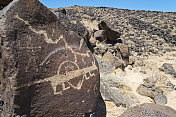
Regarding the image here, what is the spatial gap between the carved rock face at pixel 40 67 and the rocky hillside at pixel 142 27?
15.9 ft

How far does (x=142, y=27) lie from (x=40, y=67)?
513 inches

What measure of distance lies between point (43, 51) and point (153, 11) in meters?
19.5

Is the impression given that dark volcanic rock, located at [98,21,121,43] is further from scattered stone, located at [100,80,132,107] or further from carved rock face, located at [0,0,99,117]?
carved rock face, located at [0,0,99,117]

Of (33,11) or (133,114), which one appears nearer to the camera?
(33,11)

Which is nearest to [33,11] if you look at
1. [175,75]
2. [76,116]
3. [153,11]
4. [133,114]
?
[76,116]

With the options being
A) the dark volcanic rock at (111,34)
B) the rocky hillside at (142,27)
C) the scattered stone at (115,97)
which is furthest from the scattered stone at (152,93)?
the rocky hillside at (142,27)

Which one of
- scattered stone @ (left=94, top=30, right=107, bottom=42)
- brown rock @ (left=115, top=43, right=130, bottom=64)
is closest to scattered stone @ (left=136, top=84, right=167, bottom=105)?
brown rock @ (left=115, top=43, right=130, bottom=64)

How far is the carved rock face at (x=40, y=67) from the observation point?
4.99ft

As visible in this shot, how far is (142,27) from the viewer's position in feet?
42.9

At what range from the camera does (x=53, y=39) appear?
1961mm

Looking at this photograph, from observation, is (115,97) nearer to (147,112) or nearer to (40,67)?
(147,112)

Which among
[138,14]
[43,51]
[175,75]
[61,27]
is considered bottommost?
[175,75]

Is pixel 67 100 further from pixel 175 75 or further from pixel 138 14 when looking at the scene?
pixel 138 14

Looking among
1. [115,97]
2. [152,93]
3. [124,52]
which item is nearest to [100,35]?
[124,52]
